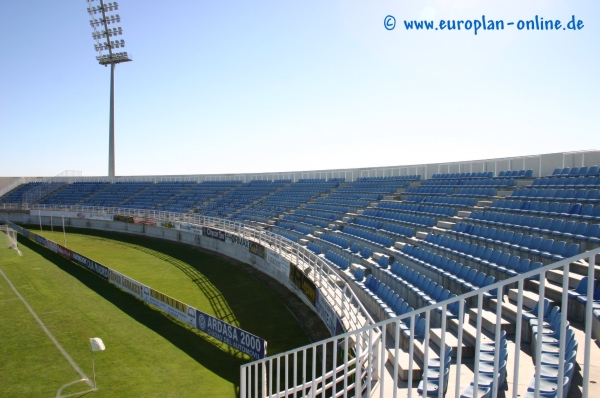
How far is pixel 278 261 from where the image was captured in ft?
66.9

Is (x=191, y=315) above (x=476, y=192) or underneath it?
underneath

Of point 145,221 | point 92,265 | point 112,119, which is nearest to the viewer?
point 92,265

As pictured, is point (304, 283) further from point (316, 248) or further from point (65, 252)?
point (65, 252)

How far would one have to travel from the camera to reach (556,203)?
521 inches

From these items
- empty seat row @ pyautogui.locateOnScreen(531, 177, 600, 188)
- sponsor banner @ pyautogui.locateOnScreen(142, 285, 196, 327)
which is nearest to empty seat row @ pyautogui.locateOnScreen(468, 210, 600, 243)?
empty seat row @ pyautogui.locateOnScreen(531, 177, 600, 188)

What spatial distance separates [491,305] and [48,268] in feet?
76.5

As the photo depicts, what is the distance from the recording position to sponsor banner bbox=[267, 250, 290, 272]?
766 inches

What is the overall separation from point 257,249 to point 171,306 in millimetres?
7816

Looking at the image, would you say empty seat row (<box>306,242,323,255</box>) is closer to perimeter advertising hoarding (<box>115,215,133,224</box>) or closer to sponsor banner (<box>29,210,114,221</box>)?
perimeter advertising hoarding (<box>115,215,133,224</box>)

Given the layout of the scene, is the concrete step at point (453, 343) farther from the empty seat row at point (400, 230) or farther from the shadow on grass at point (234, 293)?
the empty seat row at point (400, 230)

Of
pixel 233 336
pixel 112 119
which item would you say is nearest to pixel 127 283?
pixel 233 336

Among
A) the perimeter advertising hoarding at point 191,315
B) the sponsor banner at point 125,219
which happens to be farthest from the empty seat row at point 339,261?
the sponsor banner at point 125,219

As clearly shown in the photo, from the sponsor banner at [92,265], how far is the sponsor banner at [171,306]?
193 inches

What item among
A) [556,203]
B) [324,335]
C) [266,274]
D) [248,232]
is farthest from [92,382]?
[248,232]
